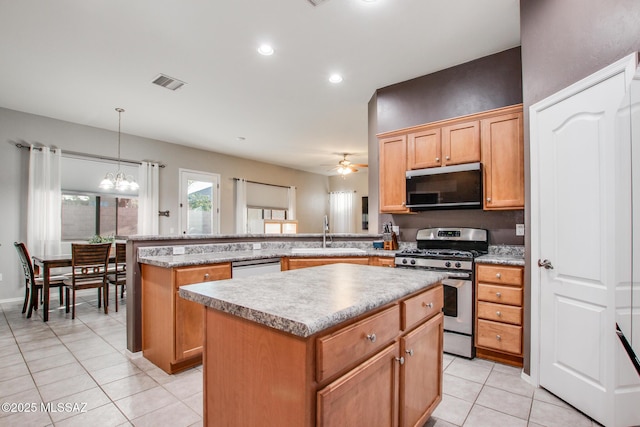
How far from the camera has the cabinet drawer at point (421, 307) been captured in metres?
1.39

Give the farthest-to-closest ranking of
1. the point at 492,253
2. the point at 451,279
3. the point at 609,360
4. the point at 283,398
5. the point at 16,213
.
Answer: the point at 16,213 → the point at 492,253 → the point at 451,279 → the point at 609,360 → the point at 283,398

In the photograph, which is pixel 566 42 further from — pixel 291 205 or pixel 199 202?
pixel 291 205

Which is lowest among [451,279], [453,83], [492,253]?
[451,279]

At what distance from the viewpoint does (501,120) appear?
9.67 ft

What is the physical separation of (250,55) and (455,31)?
6.61ft

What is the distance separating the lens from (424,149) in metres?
3.44

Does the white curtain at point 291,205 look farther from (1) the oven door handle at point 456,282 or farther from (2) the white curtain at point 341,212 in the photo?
(1) the oven door handle at point 456,282

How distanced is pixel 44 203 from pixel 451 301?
5911mm

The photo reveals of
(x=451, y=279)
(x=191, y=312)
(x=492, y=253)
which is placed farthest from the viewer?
(x=492, y=253)

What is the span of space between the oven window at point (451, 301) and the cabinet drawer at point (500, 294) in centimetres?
20

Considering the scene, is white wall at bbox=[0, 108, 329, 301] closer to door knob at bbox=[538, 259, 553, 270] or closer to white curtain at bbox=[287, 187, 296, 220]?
white curtain at bbox=[287, 187, 296, 220]

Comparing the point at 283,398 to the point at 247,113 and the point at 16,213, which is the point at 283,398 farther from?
the point at 16,213

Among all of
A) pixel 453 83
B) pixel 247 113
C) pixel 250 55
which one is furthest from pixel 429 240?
pixel 247 113

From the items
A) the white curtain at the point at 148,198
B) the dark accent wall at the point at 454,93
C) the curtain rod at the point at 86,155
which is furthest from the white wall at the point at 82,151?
the dark accent wall at the point at 454,93
